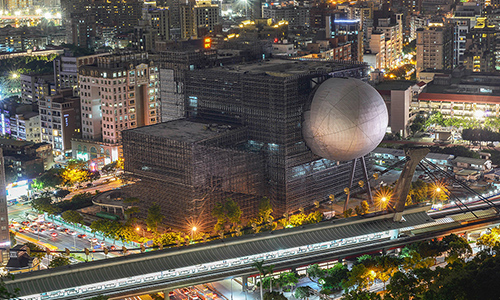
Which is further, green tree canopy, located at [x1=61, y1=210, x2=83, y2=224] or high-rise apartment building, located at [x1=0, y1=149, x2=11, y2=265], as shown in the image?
green tree canopy, located at [x1=61, y1=210, x2=83, y2=224]

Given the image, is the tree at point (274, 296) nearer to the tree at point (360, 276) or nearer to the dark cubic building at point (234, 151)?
the tree at point (360, 276)

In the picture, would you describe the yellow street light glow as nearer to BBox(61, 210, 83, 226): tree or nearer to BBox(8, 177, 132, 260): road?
BBox(61, 210, 83, 226): tree

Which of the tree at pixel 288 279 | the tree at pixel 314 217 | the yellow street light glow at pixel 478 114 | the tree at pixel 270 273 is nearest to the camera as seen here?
the tree at pixel 270 273

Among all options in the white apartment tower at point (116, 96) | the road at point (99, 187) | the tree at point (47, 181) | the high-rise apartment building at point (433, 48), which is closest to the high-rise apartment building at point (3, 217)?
the road at point (99, 187)

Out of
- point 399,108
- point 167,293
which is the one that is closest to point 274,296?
point 167,293

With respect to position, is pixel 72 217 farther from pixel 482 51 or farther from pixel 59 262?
pixel 482 51

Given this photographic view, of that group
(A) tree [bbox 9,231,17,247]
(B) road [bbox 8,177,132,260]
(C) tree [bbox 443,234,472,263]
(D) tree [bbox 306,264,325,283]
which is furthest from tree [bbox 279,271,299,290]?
(A) tree [bbox 9,231,17,247]
